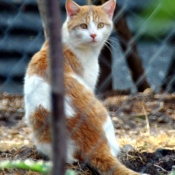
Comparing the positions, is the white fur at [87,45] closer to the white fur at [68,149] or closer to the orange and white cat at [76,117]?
the orange and white cat at [76,117]

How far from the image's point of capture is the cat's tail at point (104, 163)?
7.12ft

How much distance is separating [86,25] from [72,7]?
14cm

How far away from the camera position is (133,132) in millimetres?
3828

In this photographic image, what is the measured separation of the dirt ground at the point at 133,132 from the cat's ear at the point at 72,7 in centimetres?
60

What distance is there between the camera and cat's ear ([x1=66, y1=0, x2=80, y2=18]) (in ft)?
9.86

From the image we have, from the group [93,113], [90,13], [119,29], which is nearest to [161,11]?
[93,113]

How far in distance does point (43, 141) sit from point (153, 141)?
2.93 ft

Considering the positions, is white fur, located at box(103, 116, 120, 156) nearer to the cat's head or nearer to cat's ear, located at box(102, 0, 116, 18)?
the cat's head

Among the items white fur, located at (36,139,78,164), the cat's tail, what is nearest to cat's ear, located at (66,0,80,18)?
white fur, located at (36,139,78,164)

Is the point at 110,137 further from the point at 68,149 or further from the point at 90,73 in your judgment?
the point at 90,73

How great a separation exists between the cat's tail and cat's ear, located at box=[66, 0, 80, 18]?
1024 mm

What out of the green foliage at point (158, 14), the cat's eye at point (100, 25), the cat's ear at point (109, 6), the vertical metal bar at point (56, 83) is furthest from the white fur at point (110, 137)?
the vertical metal bar at point (56, 83)

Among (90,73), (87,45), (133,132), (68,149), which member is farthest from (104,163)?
(133,132)

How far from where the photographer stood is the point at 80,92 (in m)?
2.44
